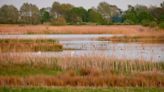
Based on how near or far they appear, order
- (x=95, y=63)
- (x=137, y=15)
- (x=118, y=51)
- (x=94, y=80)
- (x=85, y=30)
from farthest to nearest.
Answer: (x=85, y=30) → (x=137, y=15) → (x=118, y=51) → (x=95, y=63) → (x=94, y=80)

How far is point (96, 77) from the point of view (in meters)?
7.12

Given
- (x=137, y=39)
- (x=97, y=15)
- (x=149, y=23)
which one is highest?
(x=97, y=15)

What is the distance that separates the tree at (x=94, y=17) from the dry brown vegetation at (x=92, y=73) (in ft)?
31.2

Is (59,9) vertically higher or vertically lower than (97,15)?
higher

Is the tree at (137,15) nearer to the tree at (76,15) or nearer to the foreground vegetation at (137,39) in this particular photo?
the foreground vegetation at (137,39)

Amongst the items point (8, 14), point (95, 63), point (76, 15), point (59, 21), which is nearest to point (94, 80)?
point (95, 63)

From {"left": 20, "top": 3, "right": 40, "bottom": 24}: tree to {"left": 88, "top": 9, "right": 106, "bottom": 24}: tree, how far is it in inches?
118

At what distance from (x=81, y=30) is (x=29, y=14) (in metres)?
5.38

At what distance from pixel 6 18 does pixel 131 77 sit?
25.1 ft

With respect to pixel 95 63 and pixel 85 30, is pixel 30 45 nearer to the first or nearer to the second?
pixel 95 63

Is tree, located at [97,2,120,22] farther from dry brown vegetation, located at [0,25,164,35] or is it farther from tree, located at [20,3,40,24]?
tree, located at [20,3,40,24]

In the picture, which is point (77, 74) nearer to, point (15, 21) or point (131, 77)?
point (131, 77)

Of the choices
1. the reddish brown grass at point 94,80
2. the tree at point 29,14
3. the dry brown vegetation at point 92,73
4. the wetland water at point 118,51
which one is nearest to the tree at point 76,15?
the wetland water at point 118,51

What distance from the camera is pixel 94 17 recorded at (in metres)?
20.0
